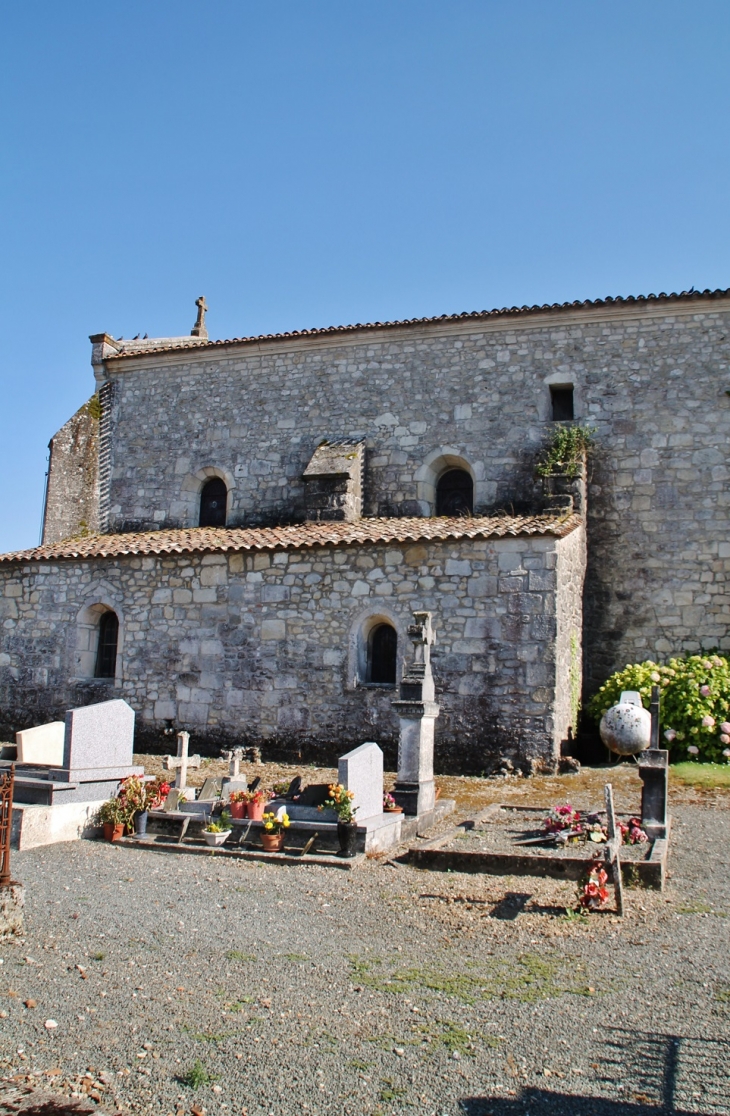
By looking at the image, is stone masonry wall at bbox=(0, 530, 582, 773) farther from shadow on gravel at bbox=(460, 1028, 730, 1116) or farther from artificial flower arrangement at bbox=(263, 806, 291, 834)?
shadow on gravel at bbox=(460, 1028, 730, 1116)

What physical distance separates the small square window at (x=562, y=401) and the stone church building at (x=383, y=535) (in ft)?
0.15

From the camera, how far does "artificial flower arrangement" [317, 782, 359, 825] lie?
905 centimetres

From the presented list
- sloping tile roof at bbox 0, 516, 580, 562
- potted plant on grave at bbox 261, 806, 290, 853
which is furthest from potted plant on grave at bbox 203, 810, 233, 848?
sloping tile roof at bbox 0, 516, 580, 562

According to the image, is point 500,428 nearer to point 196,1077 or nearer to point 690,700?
point 690,700

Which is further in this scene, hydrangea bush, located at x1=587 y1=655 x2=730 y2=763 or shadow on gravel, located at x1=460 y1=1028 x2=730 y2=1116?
hydrangea bush, located at x1=587 y1=655 x2=730 y2=763

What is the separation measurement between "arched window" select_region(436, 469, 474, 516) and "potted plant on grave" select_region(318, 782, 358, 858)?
31.5 feet

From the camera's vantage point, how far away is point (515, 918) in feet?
22.9

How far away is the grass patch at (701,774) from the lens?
12.9 m

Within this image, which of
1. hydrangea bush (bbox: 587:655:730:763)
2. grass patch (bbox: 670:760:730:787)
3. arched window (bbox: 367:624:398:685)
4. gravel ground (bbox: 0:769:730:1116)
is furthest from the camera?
arched window (bbox: 367:624:398:685)

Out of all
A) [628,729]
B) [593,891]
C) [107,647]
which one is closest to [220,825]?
[593,891]

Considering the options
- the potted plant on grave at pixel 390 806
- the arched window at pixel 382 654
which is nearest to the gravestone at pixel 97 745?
the potted plant on grave at pixel 390 806

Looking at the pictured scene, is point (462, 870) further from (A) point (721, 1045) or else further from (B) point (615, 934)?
(A) point (721, 1045)

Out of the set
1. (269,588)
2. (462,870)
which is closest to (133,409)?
(269,588)

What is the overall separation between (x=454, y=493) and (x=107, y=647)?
7623 mm
